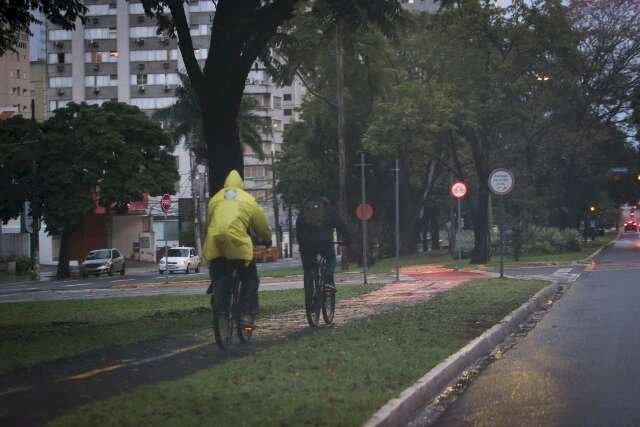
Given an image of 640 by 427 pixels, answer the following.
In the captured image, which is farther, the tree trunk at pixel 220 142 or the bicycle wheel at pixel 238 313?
the tree trunk at pixel 220 142

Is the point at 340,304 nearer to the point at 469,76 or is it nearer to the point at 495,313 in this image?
the point at 495,313

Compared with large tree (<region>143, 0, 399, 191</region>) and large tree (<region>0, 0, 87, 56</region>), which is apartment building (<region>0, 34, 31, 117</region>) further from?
large tree (<region>143, 0, 399, 191</region>)

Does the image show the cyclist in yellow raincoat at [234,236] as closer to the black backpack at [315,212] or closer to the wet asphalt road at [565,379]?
the black backpack at [315,212]

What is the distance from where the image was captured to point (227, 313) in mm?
9781

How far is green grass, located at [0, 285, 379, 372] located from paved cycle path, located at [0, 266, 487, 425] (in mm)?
427

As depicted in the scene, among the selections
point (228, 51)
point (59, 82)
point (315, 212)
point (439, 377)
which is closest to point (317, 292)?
point (315, 212)

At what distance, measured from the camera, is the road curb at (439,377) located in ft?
21.5

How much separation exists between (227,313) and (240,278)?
529 mm

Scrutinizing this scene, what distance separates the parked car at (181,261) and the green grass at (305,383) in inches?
Answer: 1514

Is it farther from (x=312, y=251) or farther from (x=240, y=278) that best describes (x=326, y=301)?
(x=240, y=278)

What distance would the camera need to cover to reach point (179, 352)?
32.4 ft

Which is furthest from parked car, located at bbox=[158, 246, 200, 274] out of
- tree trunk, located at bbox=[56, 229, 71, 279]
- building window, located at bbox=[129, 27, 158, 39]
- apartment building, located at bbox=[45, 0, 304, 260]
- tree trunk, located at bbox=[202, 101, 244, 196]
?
tree trunk, located at bbox=[202, 101, 244, 196]

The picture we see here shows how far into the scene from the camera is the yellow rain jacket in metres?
9.43

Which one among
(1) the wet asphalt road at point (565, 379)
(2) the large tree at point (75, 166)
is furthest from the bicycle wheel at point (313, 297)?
(2) the large tree at point (75, 166)
